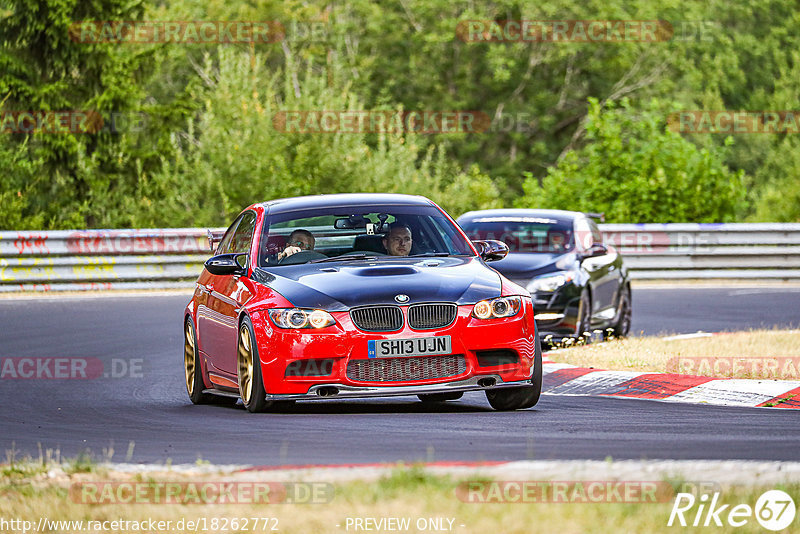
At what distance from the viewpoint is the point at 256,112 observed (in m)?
32.2

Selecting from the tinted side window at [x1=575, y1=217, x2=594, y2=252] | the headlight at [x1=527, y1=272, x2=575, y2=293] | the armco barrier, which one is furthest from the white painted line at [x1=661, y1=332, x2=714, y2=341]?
the armco barrier

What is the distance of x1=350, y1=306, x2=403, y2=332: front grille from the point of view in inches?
382

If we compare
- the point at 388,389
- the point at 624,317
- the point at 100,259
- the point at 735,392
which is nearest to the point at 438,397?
the point at 388,389

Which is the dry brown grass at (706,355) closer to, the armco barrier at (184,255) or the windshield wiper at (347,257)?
the windshield wiper at (347,257)

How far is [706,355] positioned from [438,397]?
403 centimetres

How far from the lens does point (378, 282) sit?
9.94 m

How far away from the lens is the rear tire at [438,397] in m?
10.7

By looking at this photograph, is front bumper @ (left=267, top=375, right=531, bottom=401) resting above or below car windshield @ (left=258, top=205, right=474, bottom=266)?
below

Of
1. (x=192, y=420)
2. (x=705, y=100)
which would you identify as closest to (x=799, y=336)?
(x=192, y=420)

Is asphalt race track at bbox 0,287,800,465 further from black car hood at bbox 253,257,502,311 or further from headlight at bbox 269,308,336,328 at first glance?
black car hood at bbox 253,257,502,311

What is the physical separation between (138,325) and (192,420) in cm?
940

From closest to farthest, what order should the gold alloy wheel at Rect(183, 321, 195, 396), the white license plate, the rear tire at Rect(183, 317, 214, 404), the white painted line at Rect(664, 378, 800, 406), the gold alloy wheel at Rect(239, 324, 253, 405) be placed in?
1. the white license plate
2. the gold alloy wheel at Rect(239, 324, 253, 405)
3. the white painted line at Rect(664, 378, 800, 406)
4. the rear tire at Rect(183, 317, 214, 404)
5. the gold alloy wheel at Rect(183, 321, 195, 396)

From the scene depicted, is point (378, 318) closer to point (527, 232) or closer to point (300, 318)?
point (300, 318)

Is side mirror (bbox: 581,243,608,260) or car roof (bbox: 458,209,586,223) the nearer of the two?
side mirror (bbox: 581,243,608,260)
